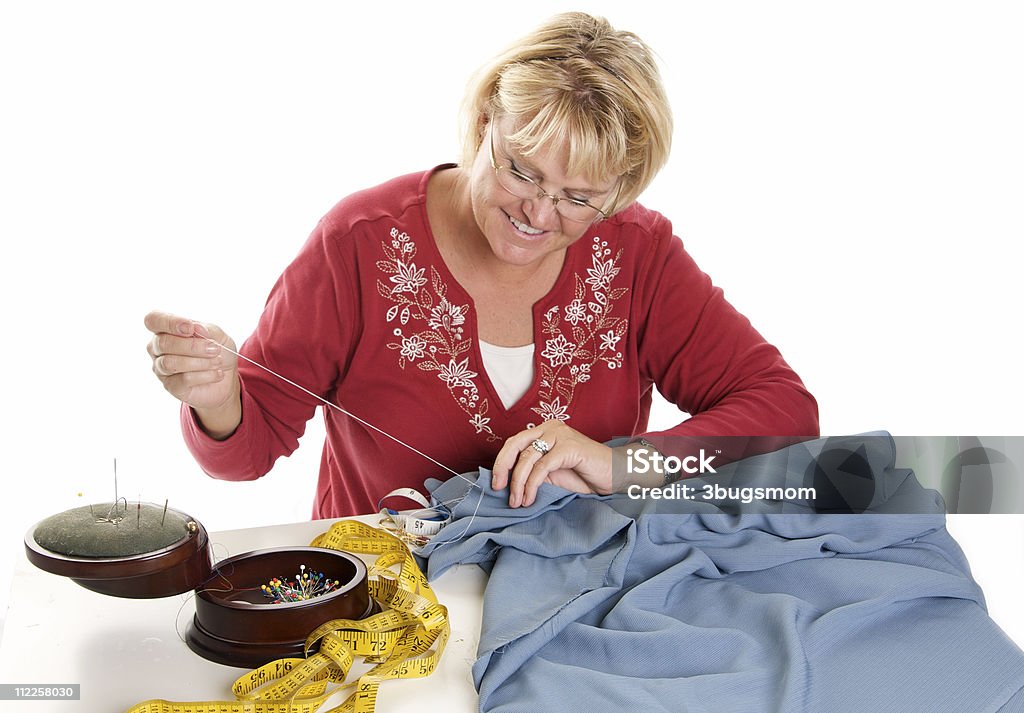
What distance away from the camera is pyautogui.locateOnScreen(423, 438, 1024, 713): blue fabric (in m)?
1.27

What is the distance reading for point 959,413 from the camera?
3.35 meters

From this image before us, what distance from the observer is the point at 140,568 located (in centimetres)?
127

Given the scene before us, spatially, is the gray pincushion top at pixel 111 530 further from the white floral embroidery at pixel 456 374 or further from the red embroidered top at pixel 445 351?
the white floral embroidery at pixel 456 374

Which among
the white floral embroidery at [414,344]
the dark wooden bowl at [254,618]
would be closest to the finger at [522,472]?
the dark wooden bowl at [254,618]

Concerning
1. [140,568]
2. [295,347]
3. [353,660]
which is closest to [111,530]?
[140,568]

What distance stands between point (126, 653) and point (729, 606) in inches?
30.2

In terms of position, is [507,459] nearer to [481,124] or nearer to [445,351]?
[445,351]

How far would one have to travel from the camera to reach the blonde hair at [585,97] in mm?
1758

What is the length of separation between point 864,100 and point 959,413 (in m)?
1.00

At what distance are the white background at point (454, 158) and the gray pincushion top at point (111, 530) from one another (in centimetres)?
67

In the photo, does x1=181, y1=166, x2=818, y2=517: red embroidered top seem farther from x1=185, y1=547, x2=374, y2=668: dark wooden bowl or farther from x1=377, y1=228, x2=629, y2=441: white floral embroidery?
x1=185, y1=547, x2=374, y2=668: dark wooden bowl

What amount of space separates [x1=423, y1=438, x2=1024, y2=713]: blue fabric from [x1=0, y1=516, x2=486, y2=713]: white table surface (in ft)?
0.15

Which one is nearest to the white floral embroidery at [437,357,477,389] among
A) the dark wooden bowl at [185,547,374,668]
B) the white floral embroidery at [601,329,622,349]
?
the white floral embroidery at [601,329,622,349]

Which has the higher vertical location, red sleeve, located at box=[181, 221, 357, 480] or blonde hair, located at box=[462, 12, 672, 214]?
blonde hair, located at box=[462, 12, 672, 214]
